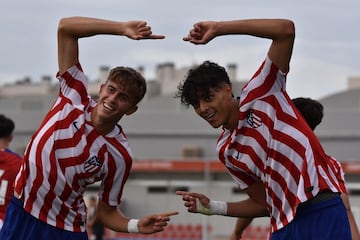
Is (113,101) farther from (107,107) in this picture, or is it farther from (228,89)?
(228,89)

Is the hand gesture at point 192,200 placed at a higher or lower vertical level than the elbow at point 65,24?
lower

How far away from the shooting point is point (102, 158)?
7.11 metres

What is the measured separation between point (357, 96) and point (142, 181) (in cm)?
1231

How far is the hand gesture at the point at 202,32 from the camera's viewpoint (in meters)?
6.07

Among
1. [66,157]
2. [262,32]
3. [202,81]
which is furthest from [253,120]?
[66,157]

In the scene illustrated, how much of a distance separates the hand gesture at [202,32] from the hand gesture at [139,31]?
0.22m

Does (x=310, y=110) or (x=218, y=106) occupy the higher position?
(x=218, y=106)

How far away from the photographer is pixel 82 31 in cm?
671

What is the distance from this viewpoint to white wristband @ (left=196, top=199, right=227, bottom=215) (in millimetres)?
6973

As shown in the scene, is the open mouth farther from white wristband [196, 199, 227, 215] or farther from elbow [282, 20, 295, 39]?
elbow [282, 20, 295, 39]

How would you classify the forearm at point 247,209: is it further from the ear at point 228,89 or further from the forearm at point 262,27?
the forearm at point 262,27

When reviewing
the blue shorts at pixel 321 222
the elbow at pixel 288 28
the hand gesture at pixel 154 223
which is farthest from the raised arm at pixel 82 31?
the blue shorts at pixel 321 222

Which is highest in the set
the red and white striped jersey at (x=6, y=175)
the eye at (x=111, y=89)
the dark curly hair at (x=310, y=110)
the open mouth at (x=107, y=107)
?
the eye at (x=111, y=89)

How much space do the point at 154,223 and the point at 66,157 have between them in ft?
2.40
